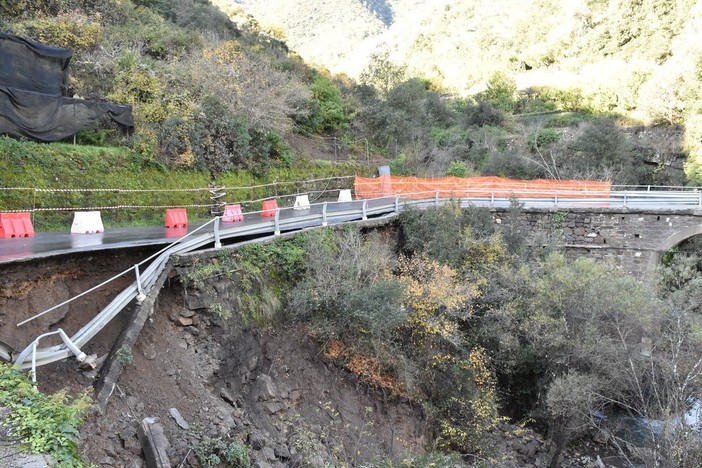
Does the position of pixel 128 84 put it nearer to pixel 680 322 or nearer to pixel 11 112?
pixel 11 112

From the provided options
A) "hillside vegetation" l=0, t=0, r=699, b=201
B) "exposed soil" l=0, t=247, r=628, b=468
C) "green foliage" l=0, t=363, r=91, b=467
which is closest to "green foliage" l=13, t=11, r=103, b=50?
"hillside vegetation" l=0, t=0, r=699, b=201

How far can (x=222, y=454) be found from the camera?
23.5ft

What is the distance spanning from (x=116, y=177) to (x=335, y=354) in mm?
8545

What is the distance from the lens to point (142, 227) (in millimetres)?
13445

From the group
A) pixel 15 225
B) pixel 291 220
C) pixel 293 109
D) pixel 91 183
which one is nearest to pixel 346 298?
pixel 291 220

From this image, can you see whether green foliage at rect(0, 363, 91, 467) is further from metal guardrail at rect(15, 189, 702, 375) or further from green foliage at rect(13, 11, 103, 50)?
green foliage at rect(13, 11, 103, 50)

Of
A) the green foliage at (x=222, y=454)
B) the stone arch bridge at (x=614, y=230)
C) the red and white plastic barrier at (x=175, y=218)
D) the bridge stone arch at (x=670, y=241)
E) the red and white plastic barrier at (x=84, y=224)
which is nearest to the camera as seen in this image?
the green foliage at (x=222, y=454)

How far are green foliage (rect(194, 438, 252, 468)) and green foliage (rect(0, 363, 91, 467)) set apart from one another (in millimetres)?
1890

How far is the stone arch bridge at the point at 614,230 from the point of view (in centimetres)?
1767

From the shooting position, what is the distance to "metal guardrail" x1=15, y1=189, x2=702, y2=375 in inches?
260

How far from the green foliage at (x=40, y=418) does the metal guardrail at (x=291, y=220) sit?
0.35 metres

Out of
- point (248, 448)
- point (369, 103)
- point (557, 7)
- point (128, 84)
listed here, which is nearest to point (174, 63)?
point (128, 84)

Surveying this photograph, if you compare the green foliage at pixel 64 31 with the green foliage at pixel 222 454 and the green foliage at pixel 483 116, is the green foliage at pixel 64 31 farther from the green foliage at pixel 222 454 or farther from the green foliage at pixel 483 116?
the green foliage at pixel 483 116

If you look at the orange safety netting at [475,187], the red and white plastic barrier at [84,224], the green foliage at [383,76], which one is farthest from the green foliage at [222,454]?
the green foliage at [383,76]
